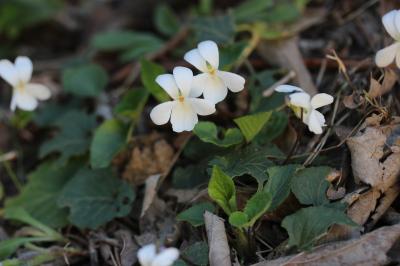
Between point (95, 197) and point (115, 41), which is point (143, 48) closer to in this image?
point (115, 41)

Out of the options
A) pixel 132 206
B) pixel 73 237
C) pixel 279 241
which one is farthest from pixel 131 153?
pixel 279 241

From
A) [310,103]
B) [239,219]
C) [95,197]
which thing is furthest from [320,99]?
[95,197]

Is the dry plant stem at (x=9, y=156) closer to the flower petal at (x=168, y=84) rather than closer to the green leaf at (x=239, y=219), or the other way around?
the flower petal at (x=168, y=84)

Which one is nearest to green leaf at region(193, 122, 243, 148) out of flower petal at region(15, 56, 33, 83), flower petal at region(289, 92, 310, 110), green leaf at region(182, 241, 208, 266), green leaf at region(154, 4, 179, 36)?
flower petal at region(289, 92, 310, 110)

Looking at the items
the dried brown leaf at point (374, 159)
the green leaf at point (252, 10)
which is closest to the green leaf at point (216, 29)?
the green leaf at point (252, 10)

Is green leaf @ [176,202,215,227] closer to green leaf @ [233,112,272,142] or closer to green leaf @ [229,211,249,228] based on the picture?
green leaf @ [229,211,249,228]

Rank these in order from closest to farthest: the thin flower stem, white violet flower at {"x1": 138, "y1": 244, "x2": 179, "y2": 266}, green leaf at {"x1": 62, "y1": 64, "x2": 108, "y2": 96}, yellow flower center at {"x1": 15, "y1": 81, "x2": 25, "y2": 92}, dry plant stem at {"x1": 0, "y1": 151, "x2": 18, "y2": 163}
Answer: white violet flower at {"x1": 138, "y1": 244, "x2": 179, "y2": 266} → yellow flower center at {"x1": 15, "y1": 81, "x2": 25, "y2": 92} → the thin flower stem → dry plant stem at {"x1": 0, "y1": 151, "x2": 18, "y2": 163} → green leaf at {"x1": 62, "y1": 64, "x2": 108, "y2": 96}
